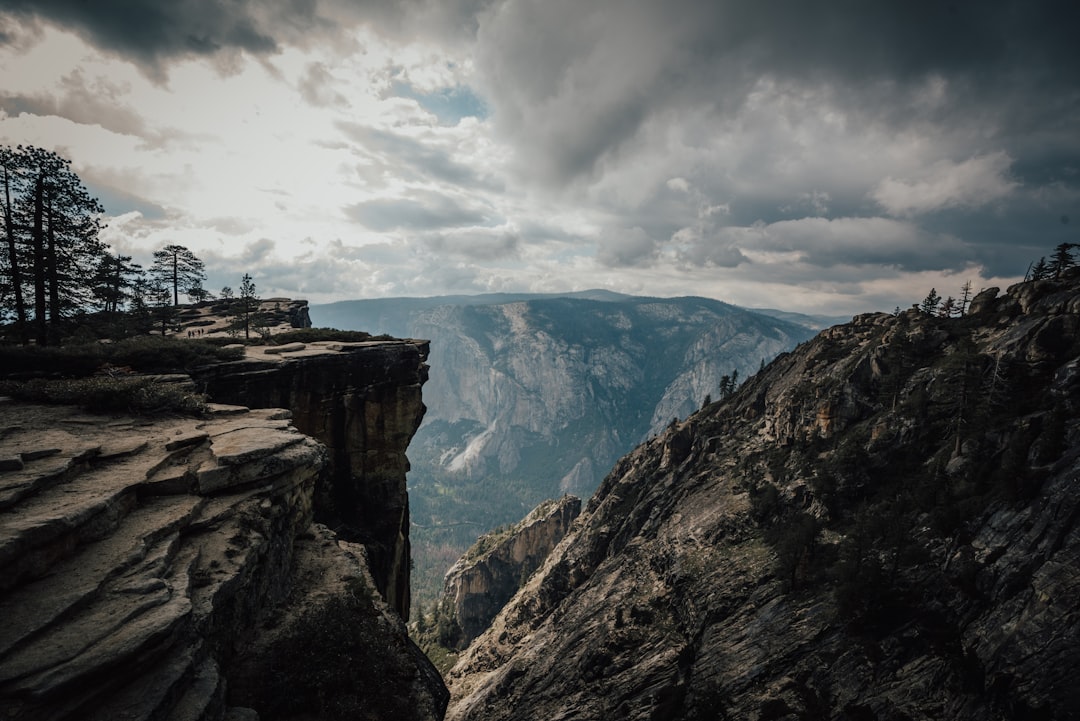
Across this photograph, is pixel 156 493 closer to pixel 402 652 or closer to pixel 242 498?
pixel 242 498

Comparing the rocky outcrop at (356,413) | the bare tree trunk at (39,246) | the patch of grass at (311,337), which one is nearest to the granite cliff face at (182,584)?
the rocky outcrop at (356,413)

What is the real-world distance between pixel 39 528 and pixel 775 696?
49.4 meters

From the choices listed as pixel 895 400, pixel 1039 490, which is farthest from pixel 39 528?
pixel 895 400

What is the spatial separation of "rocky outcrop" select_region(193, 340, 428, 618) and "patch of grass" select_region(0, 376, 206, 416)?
7.01m

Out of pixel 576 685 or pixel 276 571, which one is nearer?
pixel 276 571

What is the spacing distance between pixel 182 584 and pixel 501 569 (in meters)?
155

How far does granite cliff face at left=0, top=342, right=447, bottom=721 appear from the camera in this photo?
10.2m

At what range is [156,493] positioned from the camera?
55.6 ft

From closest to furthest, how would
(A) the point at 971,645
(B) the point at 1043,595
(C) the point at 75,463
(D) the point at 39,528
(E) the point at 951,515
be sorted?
(D) the point at 39,528 → (C) the point at 75,463 → (B) the point at 1043,595 → (A) the point at 971,645 → (E) the point at 951,515

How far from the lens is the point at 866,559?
3753 cm

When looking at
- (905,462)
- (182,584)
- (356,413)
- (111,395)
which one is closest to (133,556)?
(182,584)

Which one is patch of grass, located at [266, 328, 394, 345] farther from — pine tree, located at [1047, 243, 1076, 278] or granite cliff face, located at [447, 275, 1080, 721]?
pine tree, located at [1047, 243, 1076, 278]

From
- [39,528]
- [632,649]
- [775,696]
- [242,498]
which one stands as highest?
[39,528]

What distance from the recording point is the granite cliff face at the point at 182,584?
33.5 ft
